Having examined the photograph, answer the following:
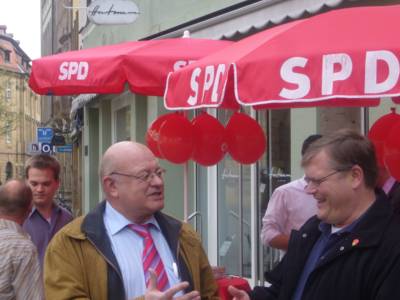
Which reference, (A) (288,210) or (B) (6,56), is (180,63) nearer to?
(A) (288,210)

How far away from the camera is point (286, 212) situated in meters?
5.57

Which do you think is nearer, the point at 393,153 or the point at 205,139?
the point at 393,153

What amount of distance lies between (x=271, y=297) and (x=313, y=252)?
0.45 m

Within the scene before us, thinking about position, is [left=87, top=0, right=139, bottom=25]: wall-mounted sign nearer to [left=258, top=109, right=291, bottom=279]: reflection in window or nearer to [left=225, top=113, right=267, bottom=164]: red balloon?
[left=258, top=109, right=291, bottom=279]: reflection in window

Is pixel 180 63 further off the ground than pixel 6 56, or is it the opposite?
pixel 6 56

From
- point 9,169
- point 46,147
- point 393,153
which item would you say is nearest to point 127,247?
point 393,153

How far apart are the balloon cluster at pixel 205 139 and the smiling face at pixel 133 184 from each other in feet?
7.31

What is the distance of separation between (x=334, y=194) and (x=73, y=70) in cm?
378

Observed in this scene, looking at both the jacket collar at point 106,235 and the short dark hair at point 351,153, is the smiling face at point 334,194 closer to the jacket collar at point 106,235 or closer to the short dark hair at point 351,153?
the short dark hair at point 351,153

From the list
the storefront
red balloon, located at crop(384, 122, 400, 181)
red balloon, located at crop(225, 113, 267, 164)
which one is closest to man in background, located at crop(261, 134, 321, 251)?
red balloon, located at crop(225, 113, 267, 164)

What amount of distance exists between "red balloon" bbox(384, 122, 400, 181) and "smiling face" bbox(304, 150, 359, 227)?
1.28 meters

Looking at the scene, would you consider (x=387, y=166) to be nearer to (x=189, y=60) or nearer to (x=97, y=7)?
(x=189, y=60)

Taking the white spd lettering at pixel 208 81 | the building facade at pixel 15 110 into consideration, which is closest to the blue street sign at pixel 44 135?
the white spd lettering at pixel 208 81

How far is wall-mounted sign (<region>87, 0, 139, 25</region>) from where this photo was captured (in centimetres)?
1100
